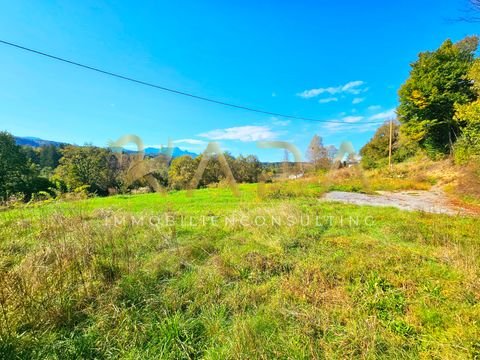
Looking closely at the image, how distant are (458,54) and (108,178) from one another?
36.5m

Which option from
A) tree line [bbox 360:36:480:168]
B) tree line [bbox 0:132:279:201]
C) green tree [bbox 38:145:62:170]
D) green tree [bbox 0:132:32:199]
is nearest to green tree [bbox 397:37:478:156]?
tree line [bbox 360:36:480:168]

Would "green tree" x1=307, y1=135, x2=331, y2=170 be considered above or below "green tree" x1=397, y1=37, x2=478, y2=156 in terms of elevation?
below

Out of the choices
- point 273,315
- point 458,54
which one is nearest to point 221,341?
point 273,315

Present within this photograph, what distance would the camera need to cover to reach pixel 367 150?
29.1m

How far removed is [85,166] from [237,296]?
34140 mm

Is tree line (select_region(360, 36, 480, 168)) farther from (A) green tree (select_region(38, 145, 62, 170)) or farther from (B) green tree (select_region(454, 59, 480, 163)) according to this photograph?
(A) green tree (select_region(38, 145, 62, 170))

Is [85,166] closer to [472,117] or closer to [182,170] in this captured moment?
[182,170]

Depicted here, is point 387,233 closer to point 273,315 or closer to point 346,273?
point 346,273

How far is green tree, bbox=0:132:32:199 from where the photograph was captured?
21250mm

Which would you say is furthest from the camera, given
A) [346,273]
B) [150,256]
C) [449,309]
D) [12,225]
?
[12,225]

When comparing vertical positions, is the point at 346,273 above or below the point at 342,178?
below

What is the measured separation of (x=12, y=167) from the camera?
22484 millimetres

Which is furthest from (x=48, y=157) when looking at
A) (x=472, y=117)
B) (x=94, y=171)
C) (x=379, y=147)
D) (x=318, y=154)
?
(x=472, y=117)

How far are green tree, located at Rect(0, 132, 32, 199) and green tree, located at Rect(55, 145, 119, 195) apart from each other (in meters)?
3.53
